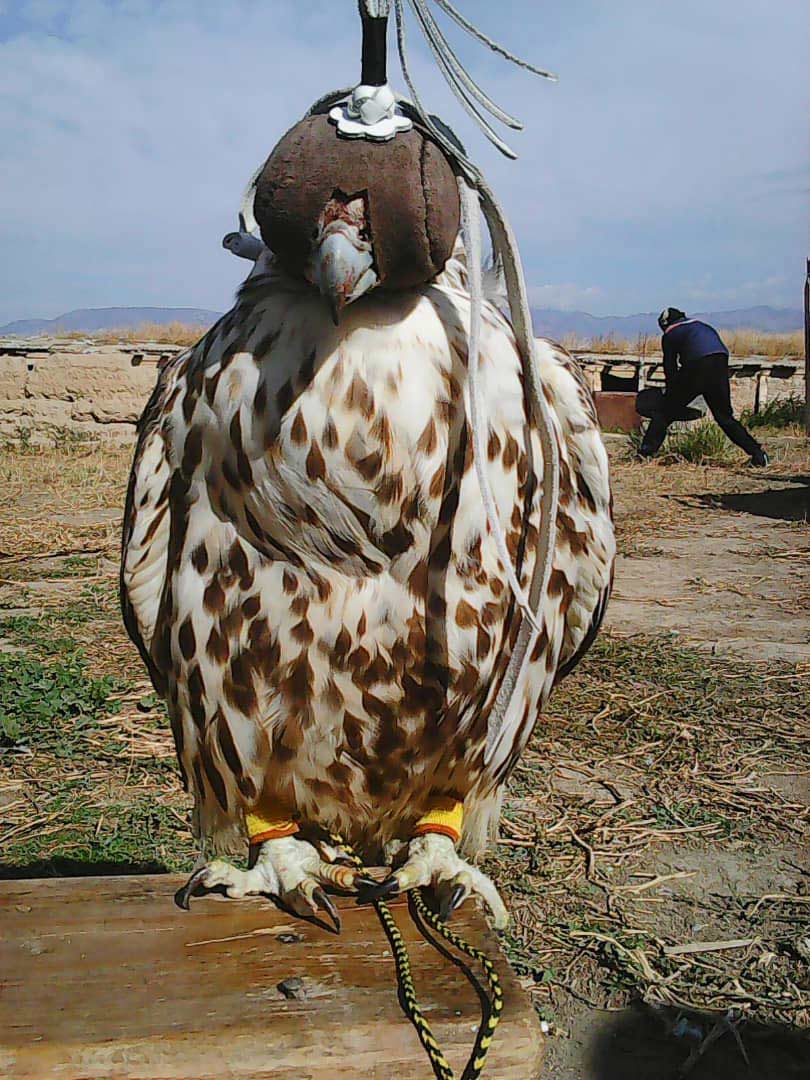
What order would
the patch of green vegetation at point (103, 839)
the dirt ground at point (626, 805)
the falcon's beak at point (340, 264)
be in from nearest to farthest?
the falcon's beak at point (340, 264) < the dirt ground at point (626, 805) < the patch of green vegetation at point (103, 839)

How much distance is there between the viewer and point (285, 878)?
1.87 metres

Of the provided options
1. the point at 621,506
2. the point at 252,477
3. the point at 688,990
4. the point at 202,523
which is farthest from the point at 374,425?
the point at 621,506

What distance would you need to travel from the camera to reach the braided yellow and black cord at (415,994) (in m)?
1.40

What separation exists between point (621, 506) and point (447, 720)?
22.9 feet

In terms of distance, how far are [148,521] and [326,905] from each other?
72 cm

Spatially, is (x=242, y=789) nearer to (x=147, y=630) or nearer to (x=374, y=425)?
(x=147, y=630)

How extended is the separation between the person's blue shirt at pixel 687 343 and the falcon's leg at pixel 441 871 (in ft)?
30.4

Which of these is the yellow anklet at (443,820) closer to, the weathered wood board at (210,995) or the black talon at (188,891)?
the weathered wood board at (210,995)

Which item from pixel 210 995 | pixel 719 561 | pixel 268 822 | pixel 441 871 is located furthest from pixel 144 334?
pixel 210 995

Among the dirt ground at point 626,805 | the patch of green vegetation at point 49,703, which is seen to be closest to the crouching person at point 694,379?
the dirt ground at point 626,805

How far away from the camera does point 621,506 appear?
8.62 metres

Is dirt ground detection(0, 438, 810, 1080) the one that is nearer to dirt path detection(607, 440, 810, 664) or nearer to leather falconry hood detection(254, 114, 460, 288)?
dirt path detection(607, 440, 810, 664)

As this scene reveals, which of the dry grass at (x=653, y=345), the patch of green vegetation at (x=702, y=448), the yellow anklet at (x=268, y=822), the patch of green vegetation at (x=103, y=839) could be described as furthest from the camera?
the dry grass at (x=653, y=345)

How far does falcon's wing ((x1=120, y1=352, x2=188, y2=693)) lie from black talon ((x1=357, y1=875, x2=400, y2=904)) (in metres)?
0.55
